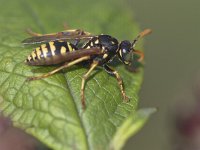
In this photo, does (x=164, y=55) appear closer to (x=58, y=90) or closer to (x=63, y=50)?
(x=63, y=50)

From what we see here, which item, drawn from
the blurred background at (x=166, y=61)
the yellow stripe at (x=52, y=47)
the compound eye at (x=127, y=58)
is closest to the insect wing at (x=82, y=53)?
the yellow stripe at (x=52, y=47)

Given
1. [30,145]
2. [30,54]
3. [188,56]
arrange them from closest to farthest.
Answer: [30,145] < [30,54] < [188,56]

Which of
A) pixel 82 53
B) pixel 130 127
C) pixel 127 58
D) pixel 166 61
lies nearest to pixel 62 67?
pixel 82 53

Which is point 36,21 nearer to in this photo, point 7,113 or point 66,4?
point 66,4

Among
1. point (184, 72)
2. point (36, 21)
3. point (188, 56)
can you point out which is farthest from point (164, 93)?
point (36, 21)

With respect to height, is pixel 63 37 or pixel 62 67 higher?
pixel 63 37

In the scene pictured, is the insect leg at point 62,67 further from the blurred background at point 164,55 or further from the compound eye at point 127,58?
the blurred background at point 164,55
